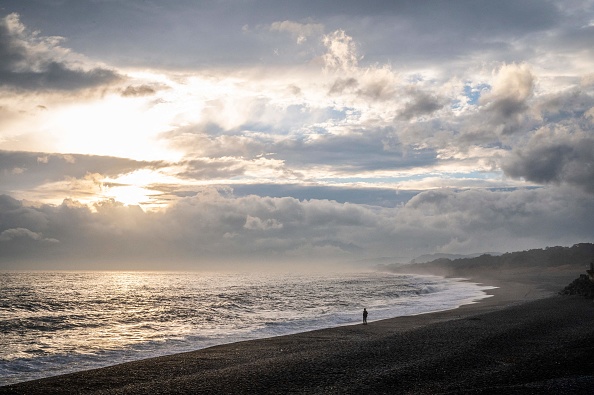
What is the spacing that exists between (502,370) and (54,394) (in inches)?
824

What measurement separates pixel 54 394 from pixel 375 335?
23982mm

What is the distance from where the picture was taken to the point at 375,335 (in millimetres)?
35312

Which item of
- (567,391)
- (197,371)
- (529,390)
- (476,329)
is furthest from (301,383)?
(476,329)

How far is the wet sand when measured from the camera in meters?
18.3

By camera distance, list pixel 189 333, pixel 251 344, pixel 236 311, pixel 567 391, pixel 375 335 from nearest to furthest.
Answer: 1. pixel 567 391
2. pixel 251 344
3. pixel 375 335
4. pixel 189 333
5. pixel 236 311

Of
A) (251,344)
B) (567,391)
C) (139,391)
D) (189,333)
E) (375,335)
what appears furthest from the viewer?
(189,333)

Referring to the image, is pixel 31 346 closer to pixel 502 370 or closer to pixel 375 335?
pixel 375 335

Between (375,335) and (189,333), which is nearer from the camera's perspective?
(375,335)

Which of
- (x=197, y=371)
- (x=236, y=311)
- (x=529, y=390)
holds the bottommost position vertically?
(x=236, y=311)

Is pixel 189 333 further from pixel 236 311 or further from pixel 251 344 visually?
pixel 236 311

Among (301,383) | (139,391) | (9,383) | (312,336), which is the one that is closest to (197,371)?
(139,391)

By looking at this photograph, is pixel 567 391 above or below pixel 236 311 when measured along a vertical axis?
above

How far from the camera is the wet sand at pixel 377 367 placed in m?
18.3

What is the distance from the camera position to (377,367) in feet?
72.1
